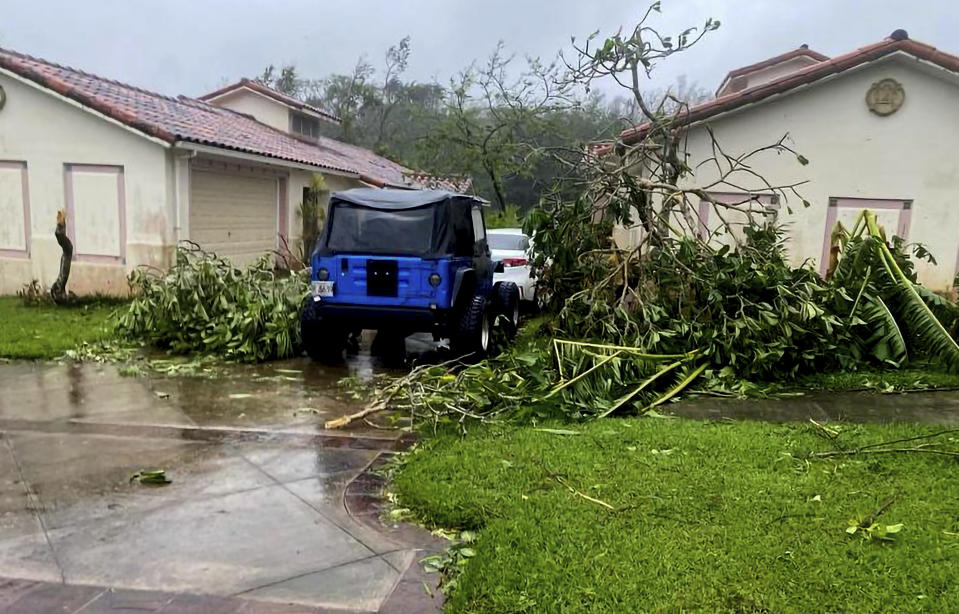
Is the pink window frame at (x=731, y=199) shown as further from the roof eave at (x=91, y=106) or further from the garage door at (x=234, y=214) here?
the garage door at (x=234, y=214)

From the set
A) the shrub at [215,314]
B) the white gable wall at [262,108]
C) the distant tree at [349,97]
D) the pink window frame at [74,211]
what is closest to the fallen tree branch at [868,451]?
the shrub at [215,314]

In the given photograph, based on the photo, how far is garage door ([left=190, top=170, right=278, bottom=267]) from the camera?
44.6ft

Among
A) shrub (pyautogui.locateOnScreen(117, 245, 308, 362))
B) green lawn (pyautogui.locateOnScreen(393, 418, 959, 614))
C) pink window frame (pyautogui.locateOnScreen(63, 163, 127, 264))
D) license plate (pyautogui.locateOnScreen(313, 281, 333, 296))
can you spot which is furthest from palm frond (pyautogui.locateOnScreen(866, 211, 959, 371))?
pink window frame (pyautogui.locateOnScreen(63, 163, 127, 264))

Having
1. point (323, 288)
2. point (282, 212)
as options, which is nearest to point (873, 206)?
point (323, 288)

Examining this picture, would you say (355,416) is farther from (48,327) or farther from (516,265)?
(516,265)

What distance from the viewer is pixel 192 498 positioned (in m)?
4.55

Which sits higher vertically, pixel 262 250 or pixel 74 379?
pixel 262 250

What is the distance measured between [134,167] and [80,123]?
1.28 meters

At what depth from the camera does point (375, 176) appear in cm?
2408

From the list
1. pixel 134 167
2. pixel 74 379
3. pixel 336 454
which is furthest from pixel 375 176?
pixel 336 454

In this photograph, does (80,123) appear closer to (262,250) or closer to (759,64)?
(262,250)

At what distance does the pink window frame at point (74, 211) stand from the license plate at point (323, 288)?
5.93 meters

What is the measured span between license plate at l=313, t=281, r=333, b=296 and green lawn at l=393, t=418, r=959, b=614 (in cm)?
349

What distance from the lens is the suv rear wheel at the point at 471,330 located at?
28.4 ft
